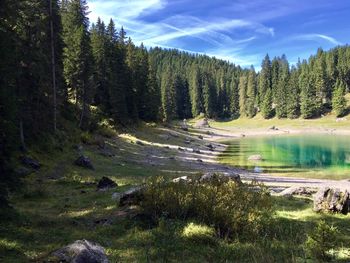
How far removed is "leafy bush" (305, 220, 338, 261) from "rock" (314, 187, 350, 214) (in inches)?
276

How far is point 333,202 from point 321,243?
7635mm

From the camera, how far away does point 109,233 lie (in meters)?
12.5

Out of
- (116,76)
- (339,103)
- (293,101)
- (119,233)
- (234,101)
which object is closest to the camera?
(119,233)

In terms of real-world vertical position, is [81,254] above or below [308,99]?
below

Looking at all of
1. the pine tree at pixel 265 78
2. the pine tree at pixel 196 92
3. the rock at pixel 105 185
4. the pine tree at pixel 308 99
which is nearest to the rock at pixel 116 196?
the rock at pixel 105 185

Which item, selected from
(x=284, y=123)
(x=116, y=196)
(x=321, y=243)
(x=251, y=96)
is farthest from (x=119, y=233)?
(x=251, y=96)

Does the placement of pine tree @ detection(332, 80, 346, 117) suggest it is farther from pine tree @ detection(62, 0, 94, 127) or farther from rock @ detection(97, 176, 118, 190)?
rock @ detection(97, 176, 118, 190)

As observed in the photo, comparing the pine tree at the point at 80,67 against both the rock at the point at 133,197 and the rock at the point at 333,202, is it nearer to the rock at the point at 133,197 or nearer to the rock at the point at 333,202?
the rock at the point at 133,197

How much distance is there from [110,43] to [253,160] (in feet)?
123

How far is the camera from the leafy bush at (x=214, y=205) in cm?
1209

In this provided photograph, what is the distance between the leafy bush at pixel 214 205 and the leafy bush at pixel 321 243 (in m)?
2.59

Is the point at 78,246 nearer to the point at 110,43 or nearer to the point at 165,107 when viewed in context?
the point at 110,43

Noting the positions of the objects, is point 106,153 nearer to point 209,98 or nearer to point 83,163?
point 83,163

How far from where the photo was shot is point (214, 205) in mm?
12633
